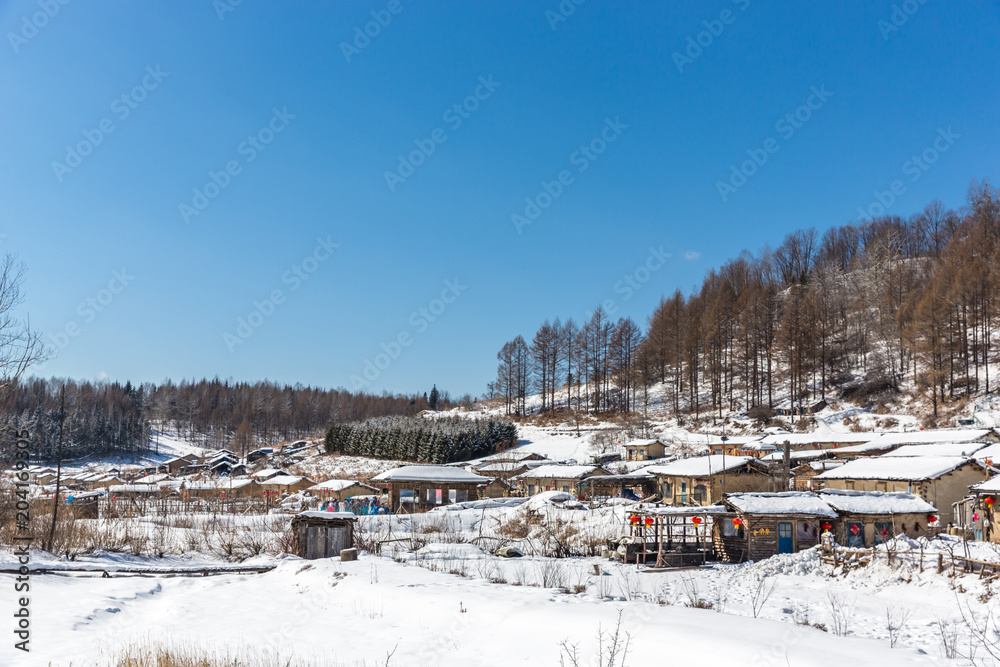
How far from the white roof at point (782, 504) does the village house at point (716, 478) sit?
32.9ft

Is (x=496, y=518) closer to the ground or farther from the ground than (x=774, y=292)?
closer to the ground

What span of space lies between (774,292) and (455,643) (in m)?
84.7

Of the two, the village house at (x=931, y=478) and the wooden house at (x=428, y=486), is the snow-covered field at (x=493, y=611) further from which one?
the wooden house at (x=428, y=486)

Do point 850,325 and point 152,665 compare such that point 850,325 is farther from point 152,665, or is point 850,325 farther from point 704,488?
point 152,665

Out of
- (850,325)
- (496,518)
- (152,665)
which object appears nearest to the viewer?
(152,665)

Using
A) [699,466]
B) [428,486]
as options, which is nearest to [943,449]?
[699,466]

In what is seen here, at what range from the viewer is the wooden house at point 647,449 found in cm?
5747

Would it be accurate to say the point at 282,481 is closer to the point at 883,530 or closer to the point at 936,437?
the point at 883,530

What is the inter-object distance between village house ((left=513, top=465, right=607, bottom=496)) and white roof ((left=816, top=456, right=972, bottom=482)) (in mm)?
16655

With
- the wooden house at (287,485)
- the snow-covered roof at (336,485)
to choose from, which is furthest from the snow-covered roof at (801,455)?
the wooden house at (287,485)

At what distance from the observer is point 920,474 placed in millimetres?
33656

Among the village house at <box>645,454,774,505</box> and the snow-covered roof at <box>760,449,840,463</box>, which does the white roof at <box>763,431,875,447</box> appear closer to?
the snow-covered roof at <box>760,449,840,463</box>

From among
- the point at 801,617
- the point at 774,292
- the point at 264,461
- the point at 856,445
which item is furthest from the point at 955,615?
the point at 264,461

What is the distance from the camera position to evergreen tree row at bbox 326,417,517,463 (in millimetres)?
72688
